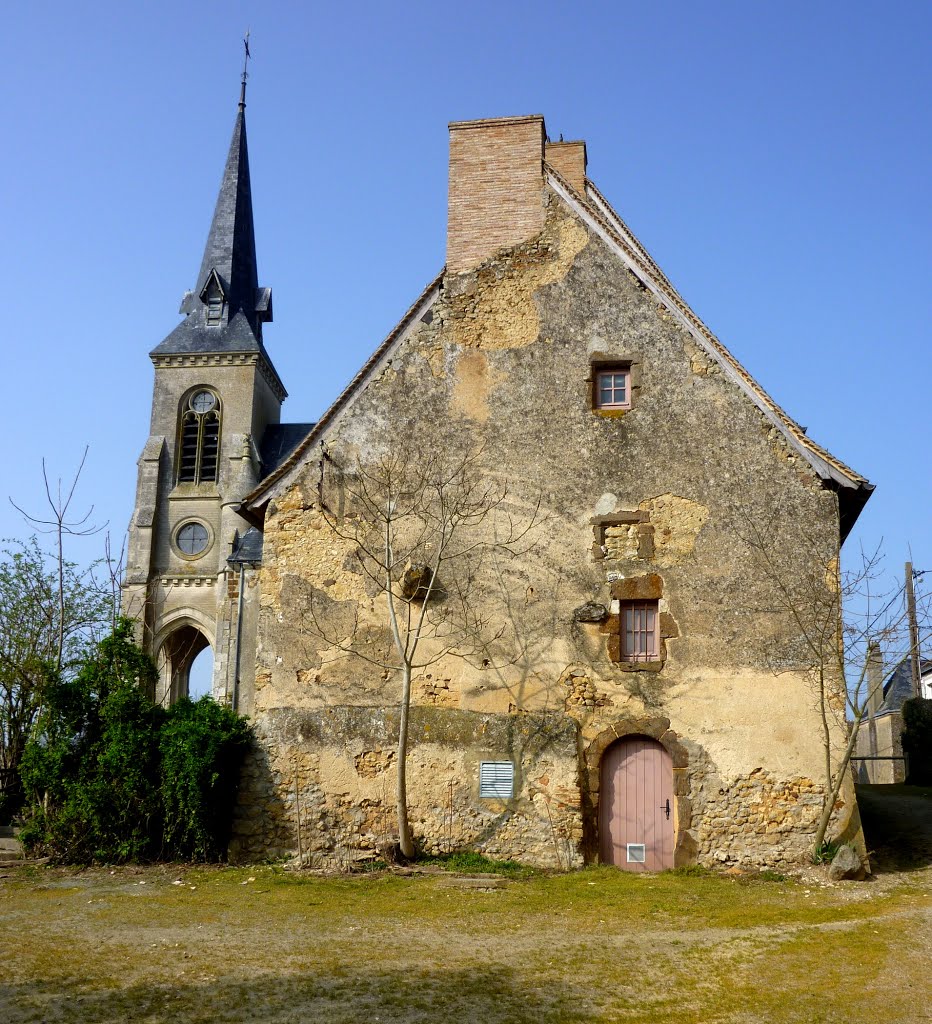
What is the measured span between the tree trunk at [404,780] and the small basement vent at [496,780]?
0.98 m

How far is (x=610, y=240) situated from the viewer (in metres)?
15.0

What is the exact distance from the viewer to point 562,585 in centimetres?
1412

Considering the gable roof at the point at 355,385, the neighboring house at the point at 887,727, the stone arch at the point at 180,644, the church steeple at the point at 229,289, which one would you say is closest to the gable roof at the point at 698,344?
the gable roof at the point at 355,385

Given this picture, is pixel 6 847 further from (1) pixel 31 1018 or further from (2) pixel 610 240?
(2) pixel 610 240

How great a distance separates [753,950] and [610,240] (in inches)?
378

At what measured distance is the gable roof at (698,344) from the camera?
13.8 meters

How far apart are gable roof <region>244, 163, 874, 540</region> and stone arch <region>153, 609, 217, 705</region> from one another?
25.2 metres

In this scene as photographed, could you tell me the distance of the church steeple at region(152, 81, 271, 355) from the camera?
44.6 m

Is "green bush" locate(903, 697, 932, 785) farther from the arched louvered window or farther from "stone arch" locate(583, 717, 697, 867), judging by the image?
the arched louvered window

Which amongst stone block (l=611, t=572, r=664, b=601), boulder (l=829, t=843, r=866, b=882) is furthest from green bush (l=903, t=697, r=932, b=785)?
stone block (l=611, t=572, r=664, b=601)

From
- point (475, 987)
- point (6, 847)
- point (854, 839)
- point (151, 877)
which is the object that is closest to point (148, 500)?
point (6, 847)

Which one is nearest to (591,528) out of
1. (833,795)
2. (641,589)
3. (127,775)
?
(641,589)

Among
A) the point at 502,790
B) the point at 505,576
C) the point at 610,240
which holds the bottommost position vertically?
the point at 502,790

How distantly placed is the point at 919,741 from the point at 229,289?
1320 inches
